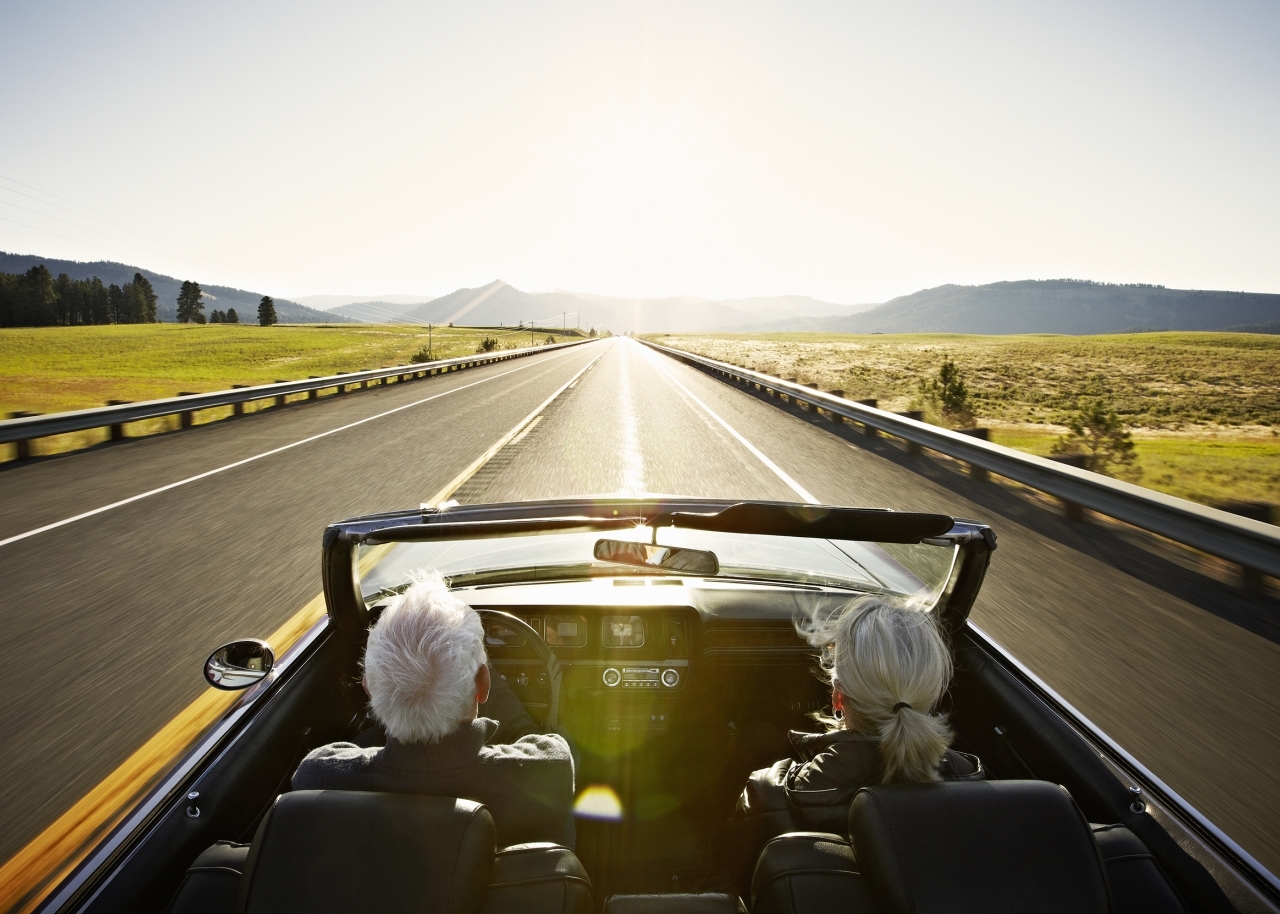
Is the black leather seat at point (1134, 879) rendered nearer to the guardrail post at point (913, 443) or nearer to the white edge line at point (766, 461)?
the white edge line at point (766, 461)

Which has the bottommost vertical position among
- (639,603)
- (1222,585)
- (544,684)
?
(1222,585)

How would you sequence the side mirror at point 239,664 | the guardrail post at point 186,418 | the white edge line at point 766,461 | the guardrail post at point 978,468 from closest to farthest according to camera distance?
the side mirror at point 239,664 → the white edge line at point 766,461 → the guardrail post at point 978,468 → the guardrail post at point 186,418

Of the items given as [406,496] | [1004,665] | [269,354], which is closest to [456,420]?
[406,496]

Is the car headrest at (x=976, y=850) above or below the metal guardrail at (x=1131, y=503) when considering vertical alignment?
above

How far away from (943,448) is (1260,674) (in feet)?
20.6

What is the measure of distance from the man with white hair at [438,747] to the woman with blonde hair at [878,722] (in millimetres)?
649

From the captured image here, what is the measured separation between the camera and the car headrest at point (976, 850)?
4.64ft

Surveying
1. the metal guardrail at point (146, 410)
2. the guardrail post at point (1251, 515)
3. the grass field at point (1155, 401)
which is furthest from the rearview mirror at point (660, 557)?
the metal guardrail at point (146, 410)

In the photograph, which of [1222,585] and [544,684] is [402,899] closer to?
[544,684]

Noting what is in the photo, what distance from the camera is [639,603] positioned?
3385mm

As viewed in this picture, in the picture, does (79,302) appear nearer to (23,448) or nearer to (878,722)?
(23,448)

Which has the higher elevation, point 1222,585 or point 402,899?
point 402,899

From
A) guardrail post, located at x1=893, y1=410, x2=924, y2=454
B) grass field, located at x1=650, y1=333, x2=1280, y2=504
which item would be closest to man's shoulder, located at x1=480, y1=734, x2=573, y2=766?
grass field, located at x1=650, y1=333, x2=1280, y2=504

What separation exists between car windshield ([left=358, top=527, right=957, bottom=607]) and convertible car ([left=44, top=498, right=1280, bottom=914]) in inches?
0.8
